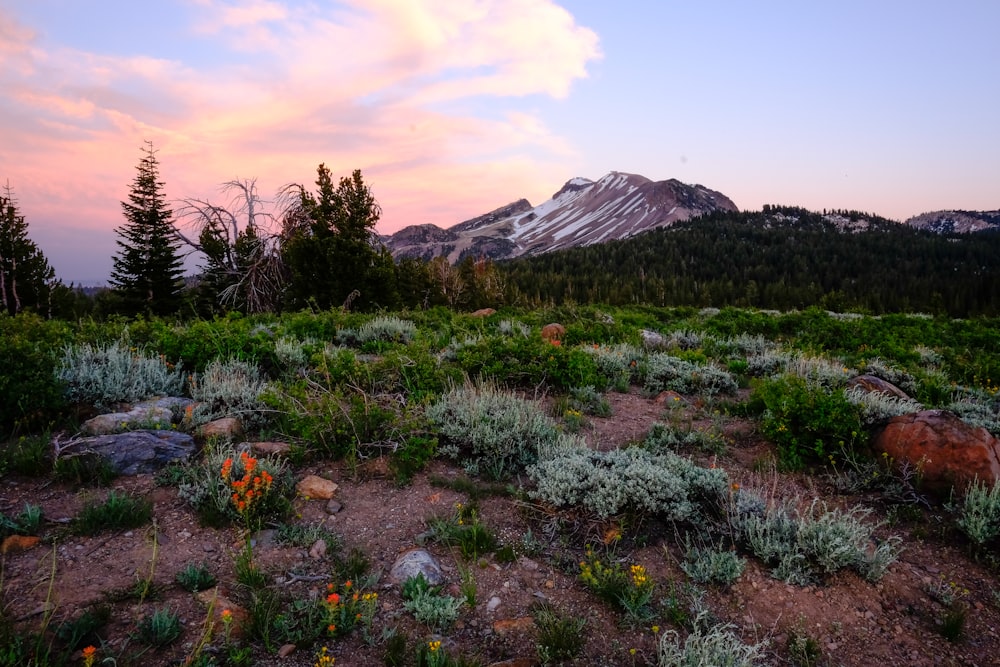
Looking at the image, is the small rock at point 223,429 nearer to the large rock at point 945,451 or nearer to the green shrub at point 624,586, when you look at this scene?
the green shrub at point 624,586

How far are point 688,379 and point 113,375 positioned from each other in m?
7.61

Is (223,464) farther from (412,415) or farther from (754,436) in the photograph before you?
(754,436)

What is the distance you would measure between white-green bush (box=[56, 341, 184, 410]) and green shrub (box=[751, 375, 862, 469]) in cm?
694

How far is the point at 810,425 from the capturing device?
5027 mm

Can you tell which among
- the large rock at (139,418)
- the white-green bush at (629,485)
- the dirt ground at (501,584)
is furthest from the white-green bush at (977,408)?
the large rock at (139,418)

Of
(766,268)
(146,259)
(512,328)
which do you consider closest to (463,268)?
(146,259)

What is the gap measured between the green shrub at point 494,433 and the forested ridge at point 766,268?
63643mm

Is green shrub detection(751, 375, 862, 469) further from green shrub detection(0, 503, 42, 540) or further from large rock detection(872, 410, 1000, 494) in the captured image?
green shrub detection(0, 503, 42, 540)

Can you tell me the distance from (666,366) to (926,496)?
3955 millimetres

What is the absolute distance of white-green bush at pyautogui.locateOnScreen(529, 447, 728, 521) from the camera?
3939mm

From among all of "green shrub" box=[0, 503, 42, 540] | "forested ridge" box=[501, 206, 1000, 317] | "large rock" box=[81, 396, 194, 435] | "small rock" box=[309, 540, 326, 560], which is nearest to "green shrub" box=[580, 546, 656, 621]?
"small rock" box=[309, 540, 326, 560]

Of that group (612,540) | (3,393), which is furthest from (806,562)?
(3,393)

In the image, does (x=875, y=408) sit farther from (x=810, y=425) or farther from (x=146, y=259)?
(x=146, y=259)

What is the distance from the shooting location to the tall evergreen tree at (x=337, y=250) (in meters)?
21.3
